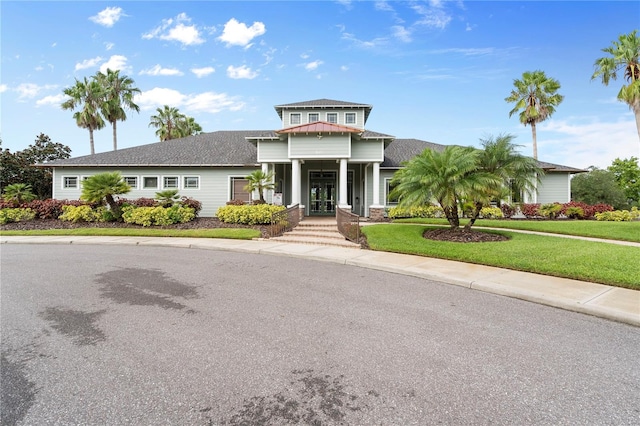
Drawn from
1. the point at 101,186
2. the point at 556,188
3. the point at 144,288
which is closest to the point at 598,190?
the point at 556,188

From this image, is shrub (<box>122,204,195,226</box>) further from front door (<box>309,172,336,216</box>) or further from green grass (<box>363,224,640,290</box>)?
green grass (<box>363,224,640,290</box>)

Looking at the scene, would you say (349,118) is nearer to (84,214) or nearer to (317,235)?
(317,235)

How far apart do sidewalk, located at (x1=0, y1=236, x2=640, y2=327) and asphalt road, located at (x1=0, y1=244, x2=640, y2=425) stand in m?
0.33

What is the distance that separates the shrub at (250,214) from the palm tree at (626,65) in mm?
17890

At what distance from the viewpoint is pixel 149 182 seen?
21.2 meters

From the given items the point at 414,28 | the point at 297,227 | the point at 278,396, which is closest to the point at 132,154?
the point at 297,227

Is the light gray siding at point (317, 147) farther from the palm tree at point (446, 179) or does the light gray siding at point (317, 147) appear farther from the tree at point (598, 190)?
the tree at point (598, 190)

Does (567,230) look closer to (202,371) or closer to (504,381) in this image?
(504,381)

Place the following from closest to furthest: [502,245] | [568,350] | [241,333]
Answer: [568,350] < [241,333] < [502,245]

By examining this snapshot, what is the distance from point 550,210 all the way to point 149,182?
82.7 feet

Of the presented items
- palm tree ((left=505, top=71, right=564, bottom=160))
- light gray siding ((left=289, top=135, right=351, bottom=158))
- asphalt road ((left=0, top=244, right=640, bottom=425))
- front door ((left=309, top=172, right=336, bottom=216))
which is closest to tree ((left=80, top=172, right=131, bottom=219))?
light gray siding ((left=289, top=135, right=351, bottom=158))

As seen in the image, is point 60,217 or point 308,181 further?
point 308,181

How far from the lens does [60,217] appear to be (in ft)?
59.4

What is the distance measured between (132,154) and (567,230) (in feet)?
83.7
